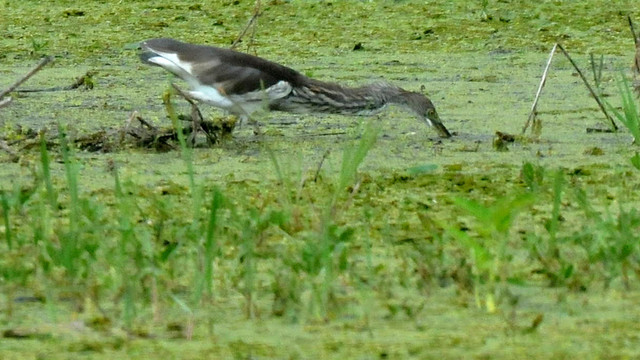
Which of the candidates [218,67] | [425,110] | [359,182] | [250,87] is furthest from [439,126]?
[359,182]

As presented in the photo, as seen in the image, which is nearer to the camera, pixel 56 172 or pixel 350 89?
pixel 56 172

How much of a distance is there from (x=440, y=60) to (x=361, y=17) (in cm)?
134

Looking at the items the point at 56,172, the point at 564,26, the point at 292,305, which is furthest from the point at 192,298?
the point at 564,26

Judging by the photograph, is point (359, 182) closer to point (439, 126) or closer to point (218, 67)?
point (439, 126)

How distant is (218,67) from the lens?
5992mm

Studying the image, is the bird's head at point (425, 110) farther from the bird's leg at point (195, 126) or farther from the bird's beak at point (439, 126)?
the bird's leg at point (195, 126)

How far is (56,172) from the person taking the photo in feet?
15.3

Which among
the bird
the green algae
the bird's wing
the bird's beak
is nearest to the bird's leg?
the green algae

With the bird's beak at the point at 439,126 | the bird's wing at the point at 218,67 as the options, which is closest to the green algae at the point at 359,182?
the bird's beak at the point at 439,126

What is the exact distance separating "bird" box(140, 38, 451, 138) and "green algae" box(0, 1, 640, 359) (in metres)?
0.12

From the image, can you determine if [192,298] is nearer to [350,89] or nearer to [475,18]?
[350,89]

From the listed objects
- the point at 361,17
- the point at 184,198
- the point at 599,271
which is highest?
the point at 599,271

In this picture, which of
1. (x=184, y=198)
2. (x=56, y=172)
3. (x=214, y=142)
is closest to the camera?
(x=184, y=198)

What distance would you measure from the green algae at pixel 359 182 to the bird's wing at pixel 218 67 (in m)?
0.22
